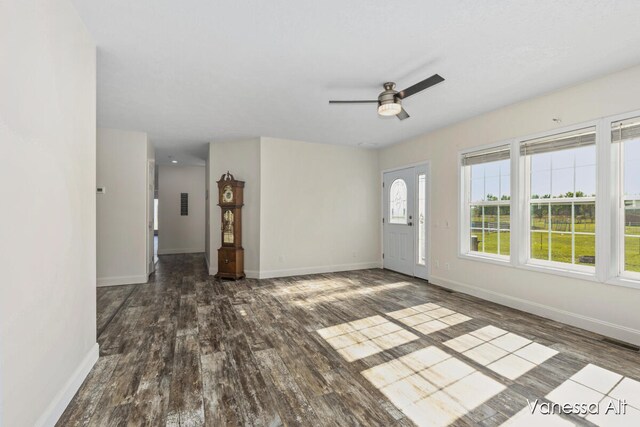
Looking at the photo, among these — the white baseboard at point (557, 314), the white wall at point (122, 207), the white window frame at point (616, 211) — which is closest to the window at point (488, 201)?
the white baseboard at point (557, 314)

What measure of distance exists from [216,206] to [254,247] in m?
1.15

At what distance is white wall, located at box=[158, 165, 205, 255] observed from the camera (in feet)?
27.9

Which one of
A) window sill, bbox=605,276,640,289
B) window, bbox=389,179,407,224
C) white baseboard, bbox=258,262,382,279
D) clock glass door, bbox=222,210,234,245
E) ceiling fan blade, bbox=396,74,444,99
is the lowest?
white baseboard, bbox=258,262,382,279

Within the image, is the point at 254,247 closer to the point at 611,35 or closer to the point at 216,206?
the point at 216,206

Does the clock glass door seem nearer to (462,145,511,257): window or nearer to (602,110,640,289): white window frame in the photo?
(462,145,511,257): window

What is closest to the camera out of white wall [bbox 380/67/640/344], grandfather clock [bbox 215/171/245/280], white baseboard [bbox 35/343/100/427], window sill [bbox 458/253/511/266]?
white baseboard [bbox 35/343/100/427]

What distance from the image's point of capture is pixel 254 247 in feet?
18.0

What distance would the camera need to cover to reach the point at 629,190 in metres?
2.89

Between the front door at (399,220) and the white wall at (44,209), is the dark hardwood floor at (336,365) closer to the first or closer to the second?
the white wall at (44,209)

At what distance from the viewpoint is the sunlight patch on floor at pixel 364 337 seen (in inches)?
103

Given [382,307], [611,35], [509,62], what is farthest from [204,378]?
[611,35]

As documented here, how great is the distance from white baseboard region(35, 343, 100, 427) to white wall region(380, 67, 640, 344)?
455cm

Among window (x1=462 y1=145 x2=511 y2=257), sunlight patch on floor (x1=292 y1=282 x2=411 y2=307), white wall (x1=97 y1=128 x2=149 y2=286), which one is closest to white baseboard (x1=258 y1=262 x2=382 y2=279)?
sunlight patch on floor (x1=292 y1=282 x2=411 y2=307)

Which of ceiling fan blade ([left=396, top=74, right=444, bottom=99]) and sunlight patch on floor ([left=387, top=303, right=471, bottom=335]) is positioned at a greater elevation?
ceiling fan blade ([left=396, top=74, right=444, bottom=99])
